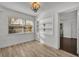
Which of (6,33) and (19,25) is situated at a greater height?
(19,25)

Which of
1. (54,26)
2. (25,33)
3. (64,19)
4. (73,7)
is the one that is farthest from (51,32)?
(64,19)

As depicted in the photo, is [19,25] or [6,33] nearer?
[6,33]

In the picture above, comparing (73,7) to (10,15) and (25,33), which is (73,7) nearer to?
(10,15)

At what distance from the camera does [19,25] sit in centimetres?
698

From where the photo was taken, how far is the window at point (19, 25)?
6270mm

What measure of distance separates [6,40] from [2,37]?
349 millimetres

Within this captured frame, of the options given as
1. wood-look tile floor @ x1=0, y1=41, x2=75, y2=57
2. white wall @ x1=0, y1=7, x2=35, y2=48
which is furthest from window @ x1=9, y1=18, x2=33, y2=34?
wood-look tile floor @ x1=0, y1=41, x2=75, y2=57

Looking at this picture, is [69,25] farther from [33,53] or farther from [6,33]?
[33,53]

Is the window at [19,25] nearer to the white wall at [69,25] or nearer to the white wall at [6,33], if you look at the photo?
the white wall at [6,33]

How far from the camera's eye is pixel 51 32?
565 cm

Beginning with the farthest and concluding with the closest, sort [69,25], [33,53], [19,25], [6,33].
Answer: [69,25]
[19,25]
[6,33]
[33,53]

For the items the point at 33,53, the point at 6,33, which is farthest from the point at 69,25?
the point at 33,53

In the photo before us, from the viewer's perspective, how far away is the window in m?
6.27

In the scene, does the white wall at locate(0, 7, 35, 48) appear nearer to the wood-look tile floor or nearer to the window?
the window
